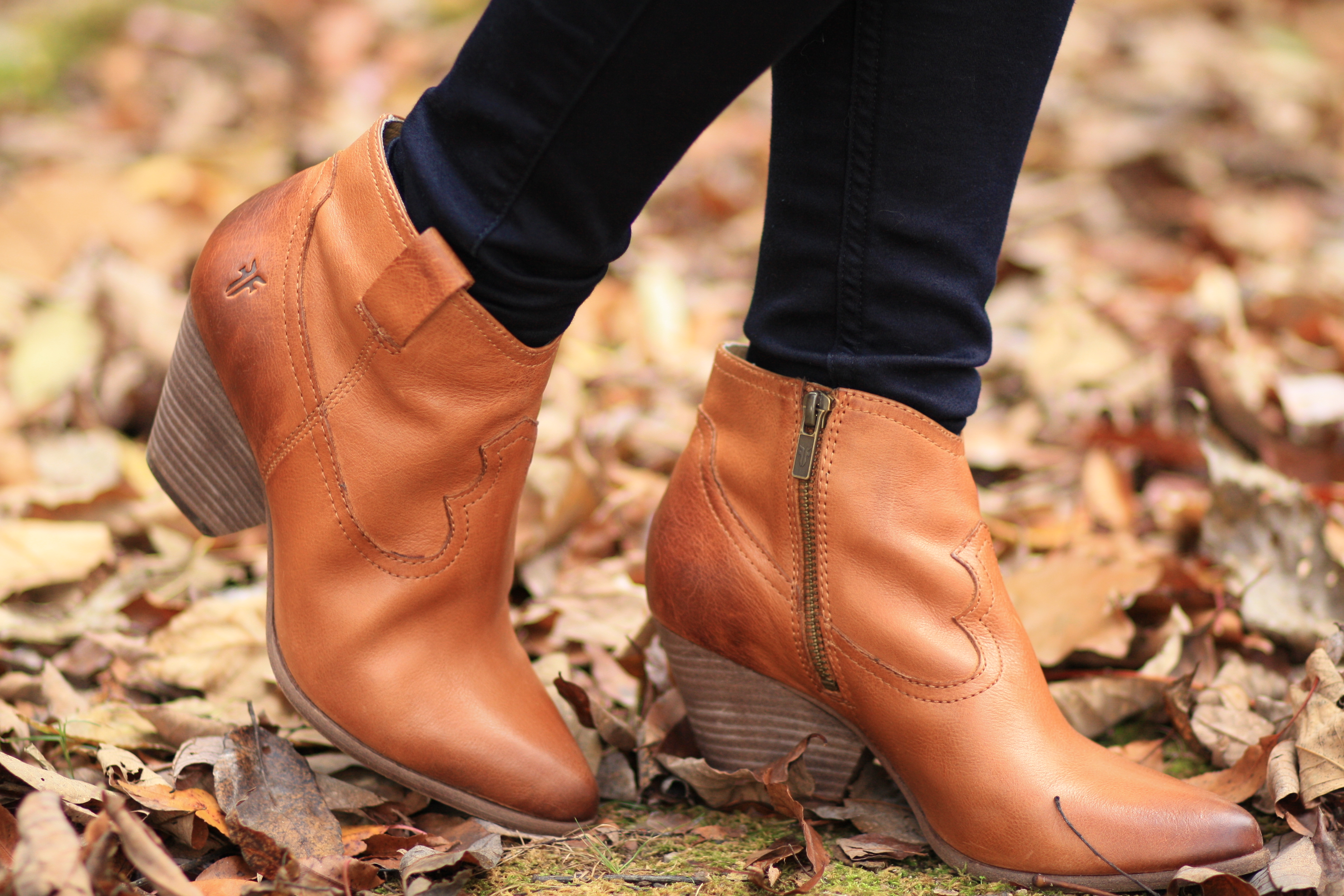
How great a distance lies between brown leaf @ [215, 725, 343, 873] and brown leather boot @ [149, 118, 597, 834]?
0.18 feet

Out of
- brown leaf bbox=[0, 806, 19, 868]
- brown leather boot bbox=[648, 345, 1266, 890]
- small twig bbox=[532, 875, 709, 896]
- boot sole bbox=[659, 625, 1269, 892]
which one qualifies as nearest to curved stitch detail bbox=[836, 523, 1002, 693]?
brown leather boot bbox=[648, 345, 1266, 890]

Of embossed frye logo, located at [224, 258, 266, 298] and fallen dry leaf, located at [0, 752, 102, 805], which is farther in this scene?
embossed frye logo, located at [224, 258, 266, 298]

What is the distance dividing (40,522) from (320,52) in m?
3.85

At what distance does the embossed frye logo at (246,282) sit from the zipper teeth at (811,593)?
24.0 inches

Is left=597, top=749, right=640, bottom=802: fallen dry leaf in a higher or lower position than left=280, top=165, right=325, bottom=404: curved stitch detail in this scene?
lower

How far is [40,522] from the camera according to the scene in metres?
1.66

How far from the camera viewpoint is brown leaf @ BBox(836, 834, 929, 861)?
109 centimetres

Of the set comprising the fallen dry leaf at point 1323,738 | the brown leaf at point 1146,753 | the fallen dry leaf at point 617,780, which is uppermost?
the fallen dry leaf at point 1323,738

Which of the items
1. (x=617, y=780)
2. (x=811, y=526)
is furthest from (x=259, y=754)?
(x=811, y=526)

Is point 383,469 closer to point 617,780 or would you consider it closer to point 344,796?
point 344,796

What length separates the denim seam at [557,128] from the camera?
0.85 metres

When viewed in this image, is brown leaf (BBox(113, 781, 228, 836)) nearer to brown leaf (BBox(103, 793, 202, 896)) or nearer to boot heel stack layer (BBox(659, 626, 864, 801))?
brown leaf (BBox(103, 793, 202, 896))

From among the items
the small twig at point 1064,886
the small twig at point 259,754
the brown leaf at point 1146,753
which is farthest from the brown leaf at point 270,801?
the brown leaf at point 1146,753

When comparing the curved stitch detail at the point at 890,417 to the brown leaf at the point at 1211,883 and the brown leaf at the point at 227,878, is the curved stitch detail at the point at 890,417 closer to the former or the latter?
the brown leaf at the point at 1211,883
